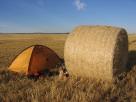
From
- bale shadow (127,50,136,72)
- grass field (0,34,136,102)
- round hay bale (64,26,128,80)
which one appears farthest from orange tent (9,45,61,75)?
bale shadow (127,50,136,72)

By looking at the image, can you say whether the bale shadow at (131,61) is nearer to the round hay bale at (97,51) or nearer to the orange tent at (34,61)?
the round hay bale at (97,51)

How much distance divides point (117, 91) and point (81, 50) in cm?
223

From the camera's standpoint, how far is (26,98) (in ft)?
24.5

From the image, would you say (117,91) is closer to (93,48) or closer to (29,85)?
(93,48)

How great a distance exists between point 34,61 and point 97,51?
3.06m

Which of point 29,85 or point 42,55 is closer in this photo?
point 29,85

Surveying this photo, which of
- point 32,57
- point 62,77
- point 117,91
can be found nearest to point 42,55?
point 32,57

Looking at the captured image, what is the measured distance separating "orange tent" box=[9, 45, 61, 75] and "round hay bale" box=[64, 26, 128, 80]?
1.69m

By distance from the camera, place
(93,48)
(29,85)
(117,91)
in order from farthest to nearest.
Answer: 1. (93,48)
2. (29,85)
3. (117,91)

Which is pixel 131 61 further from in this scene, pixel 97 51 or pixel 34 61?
pixel 34 61

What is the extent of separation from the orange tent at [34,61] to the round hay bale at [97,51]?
5.56 ft

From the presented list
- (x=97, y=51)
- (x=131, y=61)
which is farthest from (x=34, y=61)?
(x=131, y=61)

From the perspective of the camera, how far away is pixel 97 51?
9.54m

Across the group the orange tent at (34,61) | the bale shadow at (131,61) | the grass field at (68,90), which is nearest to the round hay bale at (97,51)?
the grass field at (68,90)
